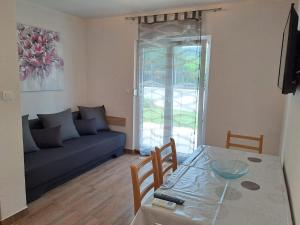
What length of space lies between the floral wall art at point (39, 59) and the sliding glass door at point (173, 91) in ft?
4.40

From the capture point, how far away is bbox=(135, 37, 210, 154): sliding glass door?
348 cm

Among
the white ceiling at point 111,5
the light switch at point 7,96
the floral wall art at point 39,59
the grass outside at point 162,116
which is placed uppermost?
the white ceiling at point 111,5

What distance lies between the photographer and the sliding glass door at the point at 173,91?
3477mm

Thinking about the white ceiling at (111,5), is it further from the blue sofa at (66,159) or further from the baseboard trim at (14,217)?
the baseboard trim at (14,217)

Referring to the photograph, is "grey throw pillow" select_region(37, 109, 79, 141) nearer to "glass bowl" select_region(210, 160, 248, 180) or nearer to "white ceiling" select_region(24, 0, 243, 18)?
"white ceiling" select_region(24, 0, 243, 18)

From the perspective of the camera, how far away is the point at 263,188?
5.09 feet

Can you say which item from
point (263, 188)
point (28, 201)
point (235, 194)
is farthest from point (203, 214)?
point (28, 201)

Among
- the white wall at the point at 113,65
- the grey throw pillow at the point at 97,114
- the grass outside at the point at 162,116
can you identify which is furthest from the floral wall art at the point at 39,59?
the grass outside at the point at 162,116

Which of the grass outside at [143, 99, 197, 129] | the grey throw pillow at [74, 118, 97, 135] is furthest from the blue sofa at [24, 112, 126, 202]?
the grass outside at [143, 99, 197, 129]

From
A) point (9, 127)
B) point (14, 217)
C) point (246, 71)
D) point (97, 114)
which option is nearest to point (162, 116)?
point (97, 114)

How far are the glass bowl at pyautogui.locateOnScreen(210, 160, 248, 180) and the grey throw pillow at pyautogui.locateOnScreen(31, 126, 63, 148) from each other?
7.06ft

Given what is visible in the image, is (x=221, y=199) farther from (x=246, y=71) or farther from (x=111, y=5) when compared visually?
(x=111, y=5)

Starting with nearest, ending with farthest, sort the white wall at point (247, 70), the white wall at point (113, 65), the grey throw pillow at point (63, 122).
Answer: the white wall at point (247, 70) → the grey throw pillow at point (63, 122) → the white wall at point (113, 65)

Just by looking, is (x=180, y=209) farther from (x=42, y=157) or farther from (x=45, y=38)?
(x=45, y=38)
